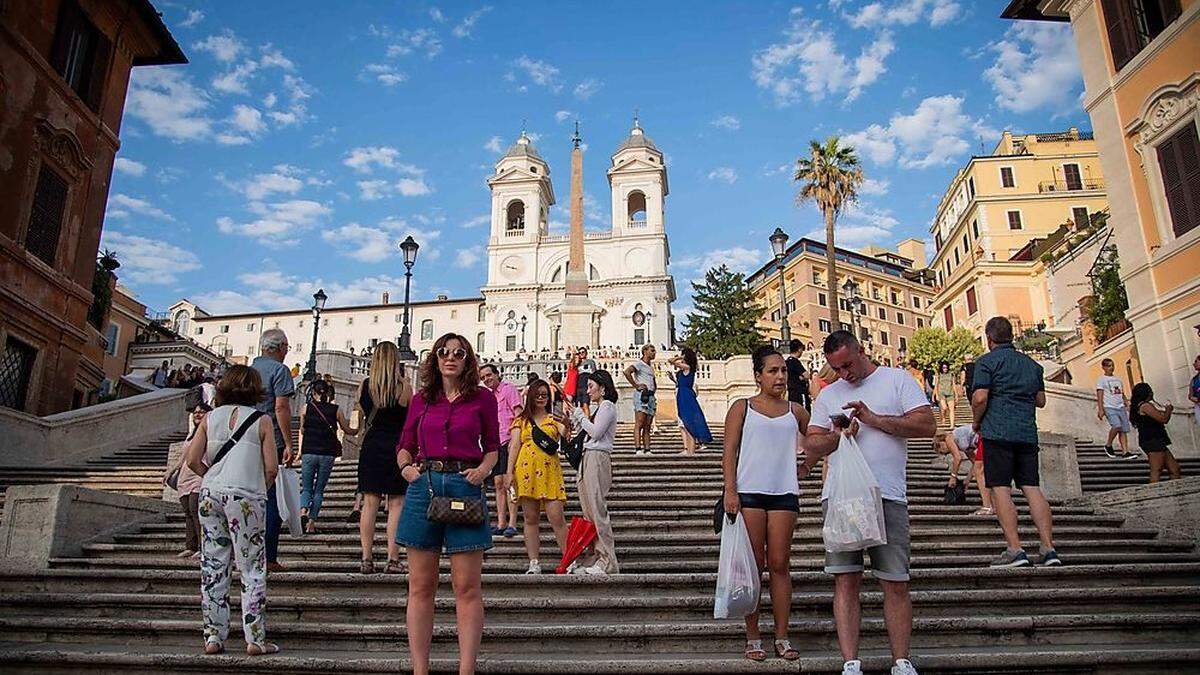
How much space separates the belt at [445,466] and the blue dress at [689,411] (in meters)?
8.07

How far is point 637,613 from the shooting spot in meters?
5.67

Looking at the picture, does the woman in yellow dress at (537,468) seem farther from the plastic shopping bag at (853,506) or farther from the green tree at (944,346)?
the green tree at (944,346)

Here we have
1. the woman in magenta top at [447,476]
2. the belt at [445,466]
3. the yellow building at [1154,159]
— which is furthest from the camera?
the yellow building at [1154,159]

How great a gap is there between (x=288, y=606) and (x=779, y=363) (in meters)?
4.08

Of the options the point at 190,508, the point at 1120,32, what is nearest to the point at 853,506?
the point at 190,508

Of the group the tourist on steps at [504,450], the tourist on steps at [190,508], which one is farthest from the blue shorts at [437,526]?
the tourist on steps at [190,508]

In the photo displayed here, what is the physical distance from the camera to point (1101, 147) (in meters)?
17.9

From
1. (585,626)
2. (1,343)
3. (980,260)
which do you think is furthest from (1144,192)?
(980,260)

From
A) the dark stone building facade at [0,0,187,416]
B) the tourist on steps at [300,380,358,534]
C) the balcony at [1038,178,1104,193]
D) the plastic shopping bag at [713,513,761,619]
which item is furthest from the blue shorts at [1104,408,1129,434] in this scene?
the balcony at [1038,178,1104,193]

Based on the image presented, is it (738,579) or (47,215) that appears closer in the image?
(738,579)

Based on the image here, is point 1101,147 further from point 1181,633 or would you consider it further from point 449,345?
point 449,345

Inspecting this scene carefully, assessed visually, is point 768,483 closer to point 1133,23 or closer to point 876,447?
point 876,447

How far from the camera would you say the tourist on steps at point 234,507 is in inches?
198

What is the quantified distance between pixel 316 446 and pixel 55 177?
14203 millimetres
